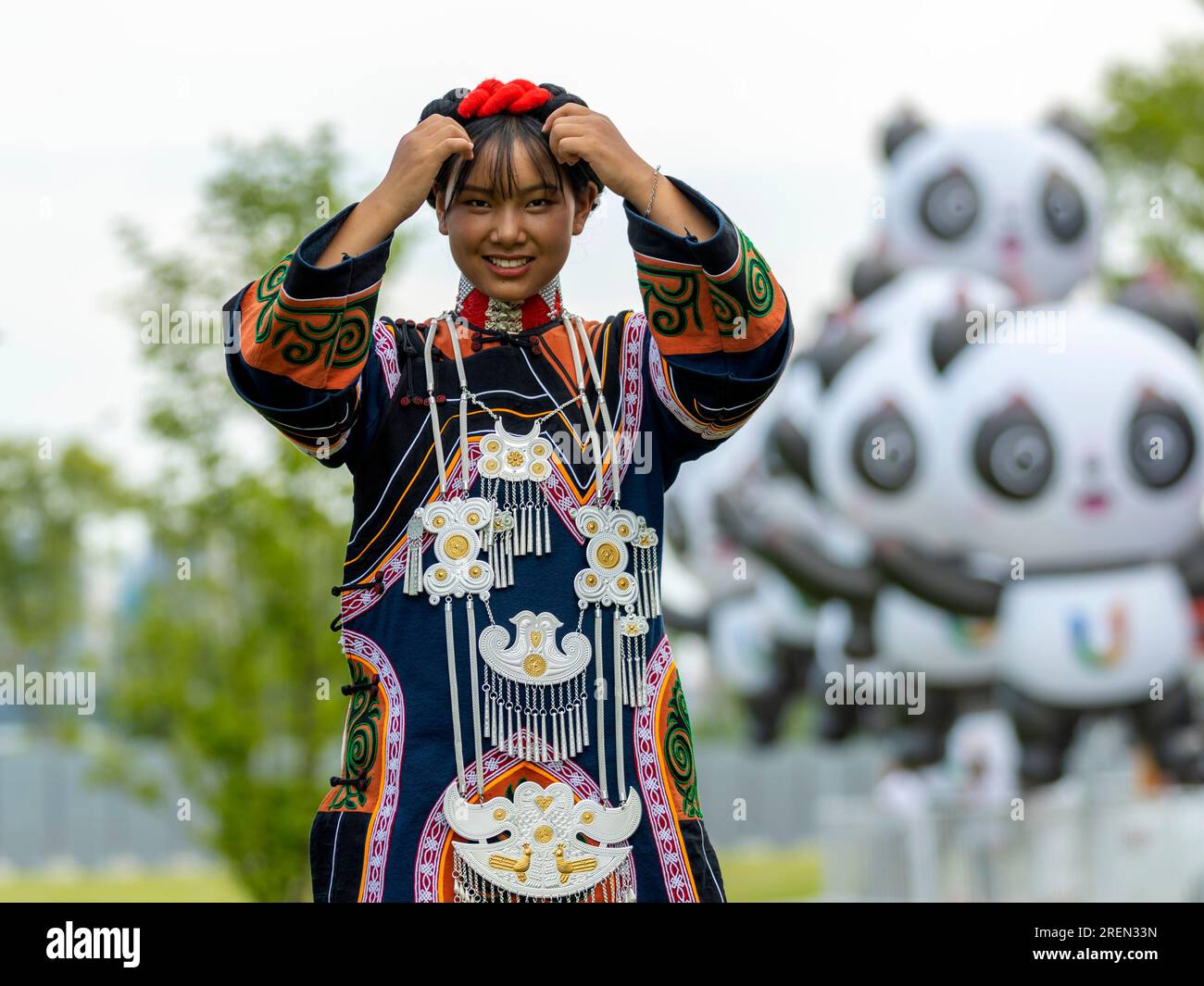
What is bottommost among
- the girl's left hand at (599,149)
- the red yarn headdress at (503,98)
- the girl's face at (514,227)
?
the girl's face at (514,227)

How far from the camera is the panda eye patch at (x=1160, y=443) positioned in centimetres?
794

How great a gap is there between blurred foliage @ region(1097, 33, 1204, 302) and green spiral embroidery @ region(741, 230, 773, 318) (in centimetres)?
1474

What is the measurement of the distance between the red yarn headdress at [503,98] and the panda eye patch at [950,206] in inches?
302

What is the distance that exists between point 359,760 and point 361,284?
28.2 inches

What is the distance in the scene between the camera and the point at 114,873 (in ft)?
56.8

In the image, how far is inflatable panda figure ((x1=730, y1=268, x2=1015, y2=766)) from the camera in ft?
28.5

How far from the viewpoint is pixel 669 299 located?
91.8 inches

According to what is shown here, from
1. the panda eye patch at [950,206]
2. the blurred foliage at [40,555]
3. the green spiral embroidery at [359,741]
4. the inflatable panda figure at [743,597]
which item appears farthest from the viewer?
the blurred foliage at [40,555]

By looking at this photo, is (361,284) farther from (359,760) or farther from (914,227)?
(914,227)

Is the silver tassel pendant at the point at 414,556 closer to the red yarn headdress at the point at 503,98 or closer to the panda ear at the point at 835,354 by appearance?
the red yarn headdress at the point at 503,98

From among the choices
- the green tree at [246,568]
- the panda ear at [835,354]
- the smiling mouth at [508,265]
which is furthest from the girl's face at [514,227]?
the panda ear at [835,354]

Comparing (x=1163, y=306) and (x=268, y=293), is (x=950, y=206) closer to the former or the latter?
(x=1163, y=306)

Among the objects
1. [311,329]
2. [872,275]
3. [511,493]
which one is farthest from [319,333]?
[872,275]
